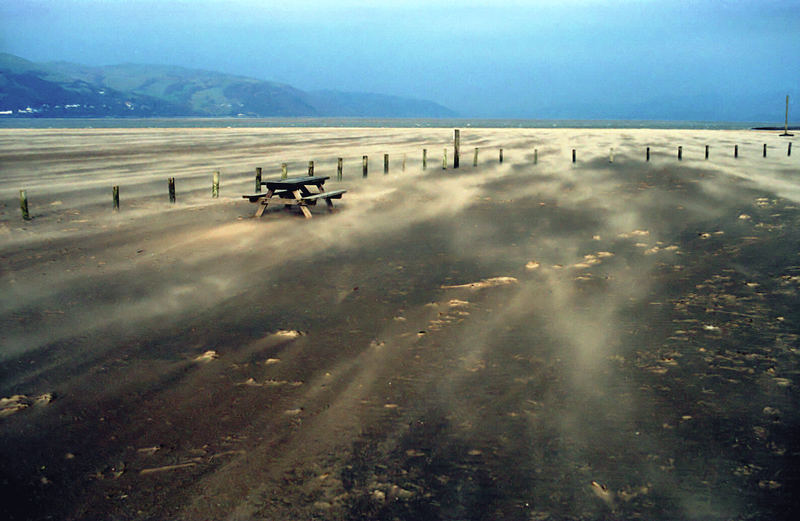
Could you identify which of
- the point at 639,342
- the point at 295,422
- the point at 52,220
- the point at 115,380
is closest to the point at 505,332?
the point at 639,342

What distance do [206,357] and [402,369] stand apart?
2.07 m

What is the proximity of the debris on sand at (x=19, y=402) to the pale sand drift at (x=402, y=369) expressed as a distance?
25 millimetres

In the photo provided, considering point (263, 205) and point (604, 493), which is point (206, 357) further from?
point (263, 205)

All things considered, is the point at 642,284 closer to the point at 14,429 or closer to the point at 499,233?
the point at 499,233

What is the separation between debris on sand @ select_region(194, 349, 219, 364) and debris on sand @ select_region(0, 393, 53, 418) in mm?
1316

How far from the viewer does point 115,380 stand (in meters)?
5.42

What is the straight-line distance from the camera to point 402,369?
5.59m

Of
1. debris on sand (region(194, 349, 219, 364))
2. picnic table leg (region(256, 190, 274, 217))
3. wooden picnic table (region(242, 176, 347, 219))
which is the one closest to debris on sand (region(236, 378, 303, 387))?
debris on sand (region(194, 349, 219, 364))

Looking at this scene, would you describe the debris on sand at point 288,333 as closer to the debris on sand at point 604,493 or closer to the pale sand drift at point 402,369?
the pale sand drift at point 402,369

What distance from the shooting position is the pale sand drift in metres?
3.76

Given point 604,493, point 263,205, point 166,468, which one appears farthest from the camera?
point 263,205

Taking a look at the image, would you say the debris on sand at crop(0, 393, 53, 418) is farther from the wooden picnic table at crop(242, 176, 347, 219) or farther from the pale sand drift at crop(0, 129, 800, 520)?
the wooden picnic table at crop(242, 176, 347, 219)

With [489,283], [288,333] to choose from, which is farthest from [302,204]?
[288,333]

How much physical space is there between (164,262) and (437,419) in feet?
22.9
